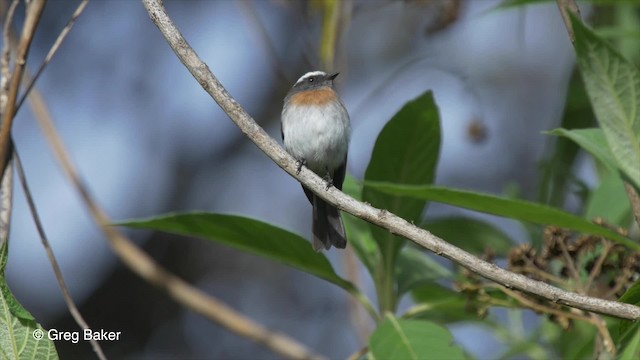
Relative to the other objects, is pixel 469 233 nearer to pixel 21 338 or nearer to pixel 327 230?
pixel 327 230

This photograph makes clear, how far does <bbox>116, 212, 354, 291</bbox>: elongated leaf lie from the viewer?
311 centimetres

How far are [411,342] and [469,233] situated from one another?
1218mm

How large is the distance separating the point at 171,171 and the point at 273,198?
1227 millimetres

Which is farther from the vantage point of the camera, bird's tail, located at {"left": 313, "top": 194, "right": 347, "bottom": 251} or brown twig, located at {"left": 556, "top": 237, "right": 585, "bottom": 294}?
bird's tail, located at {"left": 313, "top": 194, "right": 347, "bottom": 251}

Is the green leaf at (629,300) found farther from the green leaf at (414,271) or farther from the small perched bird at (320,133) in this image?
the small perched bird at (320,133)

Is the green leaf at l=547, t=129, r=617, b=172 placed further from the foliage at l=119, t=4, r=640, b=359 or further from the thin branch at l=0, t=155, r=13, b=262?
the thin branch at l=0, t=155, r=13, b=262

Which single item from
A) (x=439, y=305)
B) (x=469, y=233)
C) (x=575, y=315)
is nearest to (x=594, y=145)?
(x=575, y=315)

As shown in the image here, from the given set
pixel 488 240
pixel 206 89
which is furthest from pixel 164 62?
pixel 206 89

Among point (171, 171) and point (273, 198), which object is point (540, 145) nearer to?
point (273, 198)

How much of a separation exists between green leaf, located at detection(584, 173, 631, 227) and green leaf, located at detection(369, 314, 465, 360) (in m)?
0.98

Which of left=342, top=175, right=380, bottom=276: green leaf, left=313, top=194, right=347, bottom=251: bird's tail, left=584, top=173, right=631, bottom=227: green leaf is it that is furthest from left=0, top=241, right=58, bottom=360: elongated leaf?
left=584, top=173, right=631, bottom=227: green leaf

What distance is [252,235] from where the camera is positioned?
126 inches

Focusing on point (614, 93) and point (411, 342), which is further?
point (411, 342)

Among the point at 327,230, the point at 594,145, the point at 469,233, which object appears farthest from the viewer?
the point at 469,233
